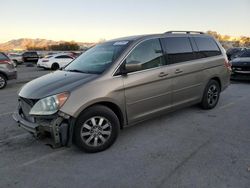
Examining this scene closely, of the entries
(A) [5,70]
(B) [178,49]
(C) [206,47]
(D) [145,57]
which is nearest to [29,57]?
(A) [5,70]

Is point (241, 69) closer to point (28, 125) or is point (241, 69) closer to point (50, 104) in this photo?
point (50, 104)

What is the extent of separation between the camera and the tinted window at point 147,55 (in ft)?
14.3

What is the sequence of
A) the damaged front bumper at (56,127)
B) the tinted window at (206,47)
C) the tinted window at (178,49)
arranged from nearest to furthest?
the damaged front bumper at (56,127), the tinted window at (178,49), the tinted window at (206,47)

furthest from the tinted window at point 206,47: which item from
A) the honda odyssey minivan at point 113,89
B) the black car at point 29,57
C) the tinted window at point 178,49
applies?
the black car at point 29,57

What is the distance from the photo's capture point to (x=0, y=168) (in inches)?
138

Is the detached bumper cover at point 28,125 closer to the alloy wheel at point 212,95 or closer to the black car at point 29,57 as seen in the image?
the alloy wheel at point 212,95

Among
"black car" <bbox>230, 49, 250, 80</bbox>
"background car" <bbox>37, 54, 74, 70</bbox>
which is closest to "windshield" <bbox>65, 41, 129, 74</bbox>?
"black car" <bbox>230, 49, 250, 80</bbox>

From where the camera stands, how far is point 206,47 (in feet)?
19.7

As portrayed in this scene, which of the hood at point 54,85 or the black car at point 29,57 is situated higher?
the hood at point 54,85

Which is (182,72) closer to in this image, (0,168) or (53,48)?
(0,168)

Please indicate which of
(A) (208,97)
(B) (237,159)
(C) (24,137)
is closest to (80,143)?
(C) (24,137)

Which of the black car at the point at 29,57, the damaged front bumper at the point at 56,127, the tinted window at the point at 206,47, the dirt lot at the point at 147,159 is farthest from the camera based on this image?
the black car at the point at 29,57

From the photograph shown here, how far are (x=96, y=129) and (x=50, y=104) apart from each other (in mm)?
809

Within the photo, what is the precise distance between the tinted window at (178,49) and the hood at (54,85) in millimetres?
1779
